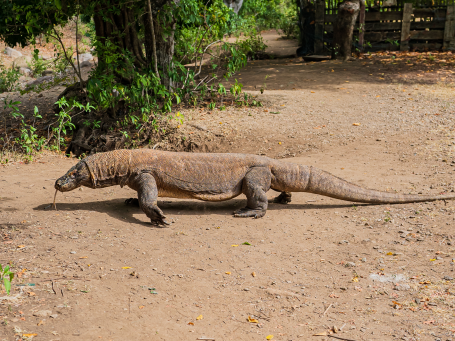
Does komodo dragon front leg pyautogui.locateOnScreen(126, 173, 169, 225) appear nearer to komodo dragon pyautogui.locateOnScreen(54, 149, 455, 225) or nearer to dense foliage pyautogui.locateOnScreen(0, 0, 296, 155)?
komodo dragon pyautogui.locateOnScreen(54, 149, 455, 225)

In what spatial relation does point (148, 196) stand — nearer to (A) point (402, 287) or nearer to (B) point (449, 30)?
(A) point (402, 287)

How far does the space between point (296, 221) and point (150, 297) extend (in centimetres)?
193

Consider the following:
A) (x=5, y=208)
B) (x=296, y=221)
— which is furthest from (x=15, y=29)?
(x=296, y=221)

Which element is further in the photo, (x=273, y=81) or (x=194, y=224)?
(x=273, y=81)

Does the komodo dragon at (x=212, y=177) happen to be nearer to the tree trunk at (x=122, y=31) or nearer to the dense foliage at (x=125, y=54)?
the dense foliage at (x=125, y=54)

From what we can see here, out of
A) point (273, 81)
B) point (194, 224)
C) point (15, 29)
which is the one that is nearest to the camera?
point (194, 224)

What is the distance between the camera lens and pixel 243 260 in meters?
3.67

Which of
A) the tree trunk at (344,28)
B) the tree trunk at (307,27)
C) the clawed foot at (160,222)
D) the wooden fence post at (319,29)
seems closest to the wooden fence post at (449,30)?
the tree trunk at (344,28)

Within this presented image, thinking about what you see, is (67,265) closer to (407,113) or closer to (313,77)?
(407,113)

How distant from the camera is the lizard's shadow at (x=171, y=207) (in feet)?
15.0

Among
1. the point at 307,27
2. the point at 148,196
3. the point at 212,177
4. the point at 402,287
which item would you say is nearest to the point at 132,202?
the point at 148,196

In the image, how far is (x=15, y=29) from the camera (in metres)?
8.49

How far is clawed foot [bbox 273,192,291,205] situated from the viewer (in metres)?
5.06

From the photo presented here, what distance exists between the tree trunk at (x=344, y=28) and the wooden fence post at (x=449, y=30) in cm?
277
